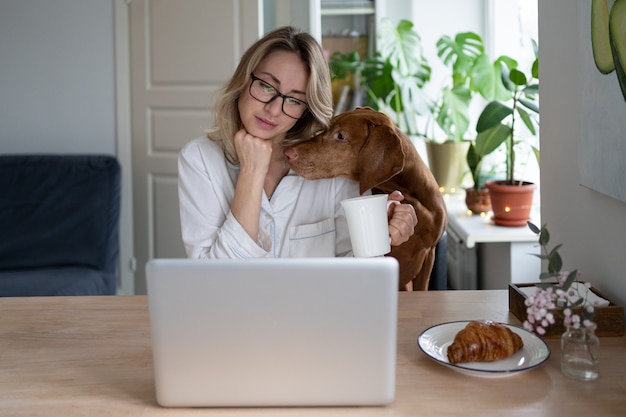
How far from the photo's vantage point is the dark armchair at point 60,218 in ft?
11.8

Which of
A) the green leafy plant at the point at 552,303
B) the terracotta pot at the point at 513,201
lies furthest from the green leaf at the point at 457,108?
the green leafy plant at the point at 552,303

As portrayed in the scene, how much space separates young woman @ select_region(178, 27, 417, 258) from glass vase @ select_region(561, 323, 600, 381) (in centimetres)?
65

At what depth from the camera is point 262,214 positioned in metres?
2.08

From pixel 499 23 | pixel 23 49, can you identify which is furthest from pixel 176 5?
pixel 499 23

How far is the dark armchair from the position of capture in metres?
3.60

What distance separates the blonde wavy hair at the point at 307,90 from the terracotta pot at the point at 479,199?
1.52 m

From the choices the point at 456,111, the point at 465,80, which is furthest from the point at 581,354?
the point at 465,80

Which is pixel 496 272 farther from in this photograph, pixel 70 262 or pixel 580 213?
pixel 70 262

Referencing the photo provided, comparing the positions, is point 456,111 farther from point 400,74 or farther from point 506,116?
point 506,116

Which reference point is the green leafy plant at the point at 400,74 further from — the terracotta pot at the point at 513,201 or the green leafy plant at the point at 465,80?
the terracotta pot at the point at 513,201

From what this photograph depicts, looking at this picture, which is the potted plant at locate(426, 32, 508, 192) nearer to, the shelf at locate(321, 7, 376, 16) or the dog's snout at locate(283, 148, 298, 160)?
the shelf at locate(321, 7, 376, 16)

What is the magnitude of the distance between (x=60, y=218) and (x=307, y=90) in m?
2.03

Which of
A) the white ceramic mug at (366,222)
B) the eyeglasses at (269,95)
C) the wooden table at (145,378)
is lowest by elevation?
the wooden table at (145,378)

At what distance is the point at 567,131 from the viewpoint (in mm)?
1839
